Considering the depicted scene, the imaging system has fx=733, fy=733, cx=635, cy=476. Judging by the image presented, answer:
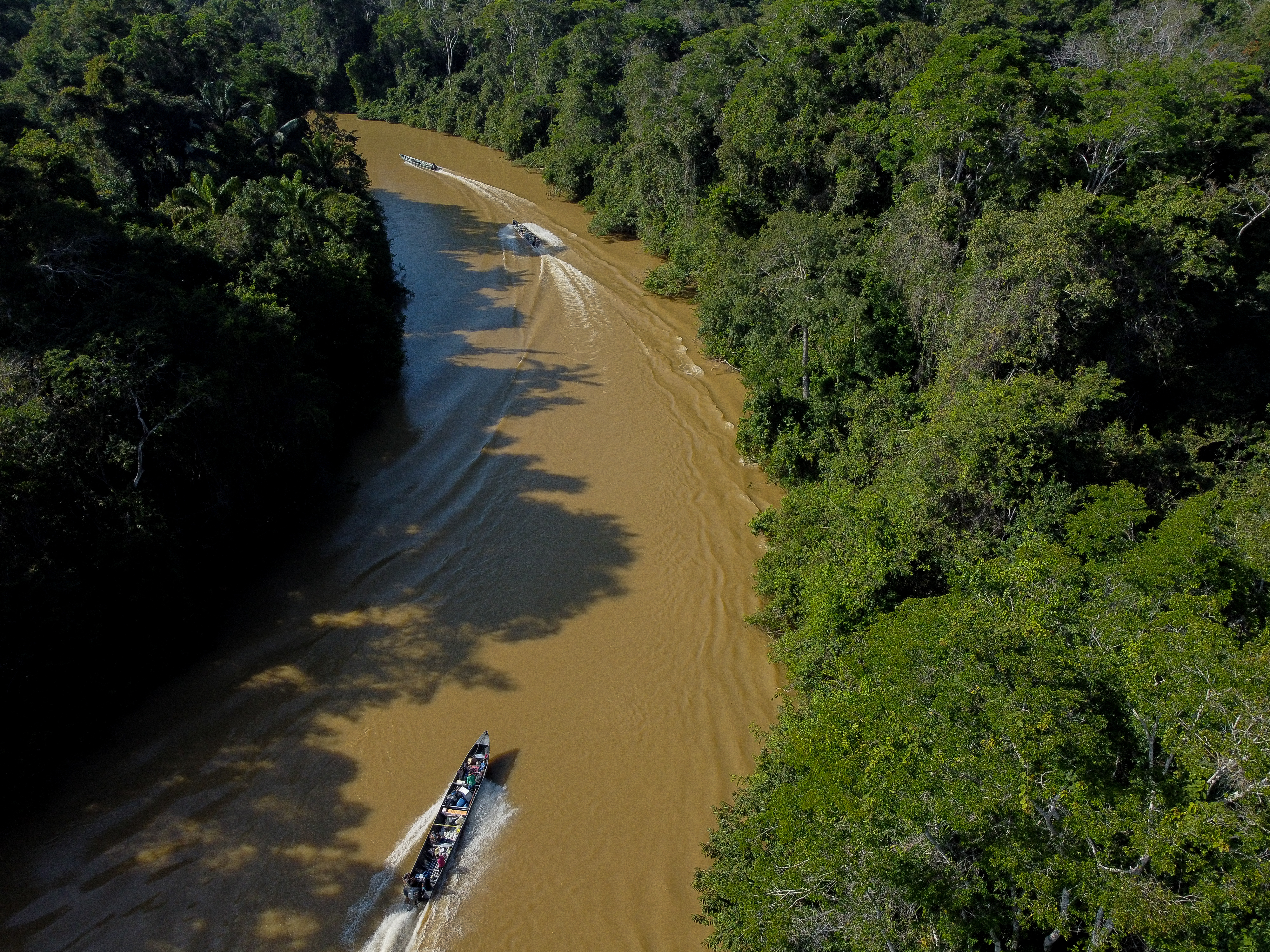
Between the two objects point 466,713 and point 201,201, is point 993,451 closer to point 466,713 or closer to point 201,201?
point 466,713

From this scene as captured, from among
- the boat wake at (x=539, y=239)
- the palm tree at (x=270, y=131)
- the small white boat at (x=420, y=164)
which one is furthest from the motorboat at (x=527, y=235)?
the small white boat at (x=420, y=164)

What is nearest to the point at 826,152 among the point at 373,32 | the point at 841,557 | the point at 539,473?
the point at 539,473

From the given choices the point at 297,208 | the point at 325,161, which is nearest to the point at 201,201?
the point at 297,208

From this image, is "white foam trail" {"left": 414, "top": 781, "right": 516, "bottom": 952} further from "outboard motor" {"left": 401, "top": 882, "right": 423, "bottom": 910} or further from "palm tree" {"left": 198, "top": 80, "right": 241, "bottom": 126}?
"palm tree" {"left": 198, "top": 80, "right": 241, "bottom": 126}

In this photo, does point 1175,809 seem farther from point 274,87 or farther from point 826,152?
point 274,87

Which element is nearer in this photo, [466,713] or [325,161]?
[466,713]

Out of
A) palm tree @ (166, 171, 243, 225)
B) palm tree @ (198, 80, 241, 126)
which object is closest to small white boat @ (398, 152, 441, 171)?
palm tree @ (198, 80, 241, 126)
